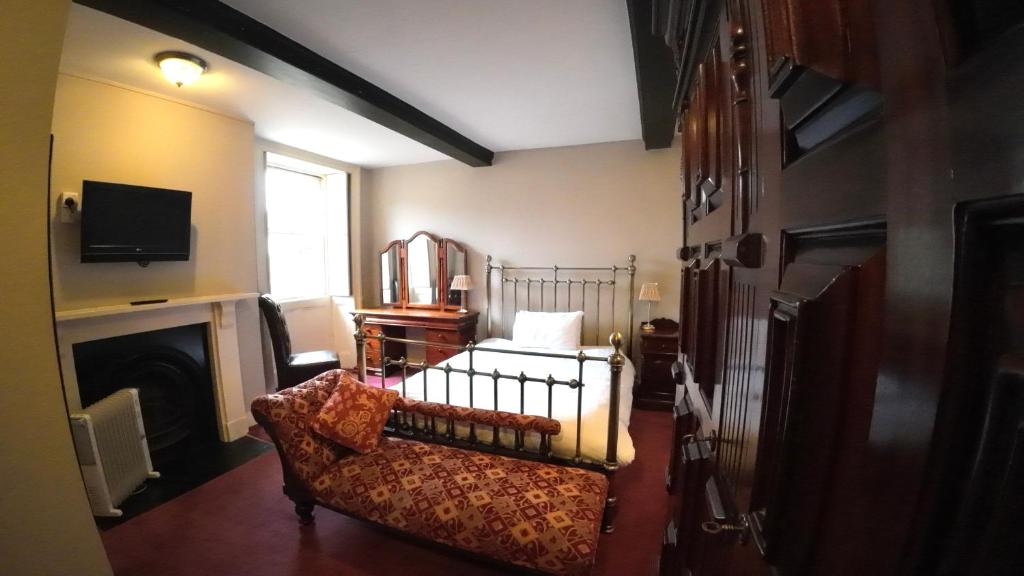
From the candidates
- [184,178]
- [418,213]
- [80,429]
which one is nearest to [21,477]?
[80,429]

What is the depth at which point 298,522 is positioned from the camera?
198 cm

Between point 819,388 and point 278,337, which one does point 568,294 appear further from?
point 819,388

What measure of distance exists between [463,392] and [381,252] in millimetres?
2651

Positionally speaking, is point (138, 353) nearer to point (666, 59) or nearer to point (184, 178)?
point (184, 178)

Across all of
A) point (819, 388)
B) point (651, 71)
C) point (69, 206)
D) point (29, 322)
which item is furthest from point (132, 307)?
point (651, 71)

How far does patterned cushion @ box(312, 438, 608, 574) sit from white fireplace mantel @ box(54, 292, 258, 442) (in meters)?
1.71

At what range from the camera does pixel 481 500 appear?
1491 mm

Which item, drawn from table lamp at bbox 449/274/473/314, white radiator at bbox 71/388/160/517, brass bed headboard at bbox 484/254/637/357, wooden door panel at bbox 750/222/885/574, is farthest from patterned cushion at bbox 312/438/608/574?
table lamp at bbox 449/274/473/314

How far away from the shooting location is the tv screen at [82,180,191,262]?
213 cm

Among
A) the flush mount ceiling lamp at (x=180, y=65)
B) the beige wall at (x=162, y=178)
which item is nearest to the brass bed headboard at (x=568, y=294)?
the beige wall at (x=162, y=178)

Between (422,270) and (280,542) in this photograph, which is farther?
(422,270)

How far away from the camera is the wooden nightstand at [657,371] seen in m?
3.21

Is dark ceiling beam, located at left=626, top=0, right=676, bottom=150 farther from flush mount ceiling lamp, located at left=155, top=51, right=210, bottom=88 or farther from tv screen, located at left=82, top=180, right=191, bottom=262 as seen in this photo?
tv screen, located at left=82, top=180, right=191, bottom=262

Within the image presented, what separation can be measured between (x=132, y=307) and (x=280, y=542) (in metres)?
1.78
